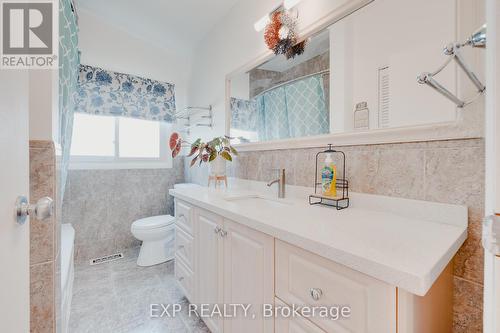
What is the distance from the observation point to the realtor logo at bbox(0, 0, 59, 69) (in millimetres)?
520

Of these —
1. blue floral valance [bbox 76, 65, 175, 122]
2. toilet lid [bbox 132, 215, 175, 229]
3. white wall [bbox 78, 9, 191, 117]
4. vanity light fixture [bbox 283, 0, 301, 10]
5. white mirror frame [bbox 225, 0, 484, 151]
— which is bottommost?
toilet lid [bbox 132, 215, 175, 229]

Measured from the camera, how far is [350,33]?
1176mm

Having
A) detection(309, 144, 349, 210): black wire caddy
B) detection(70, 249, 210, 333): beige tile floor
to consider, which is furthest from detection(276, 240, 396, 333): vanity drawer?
detection(70, 249, 210, 333): beige tile floor

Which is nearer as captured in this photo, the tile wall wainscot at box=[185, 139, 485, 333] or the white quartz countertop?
the white quartz countertop

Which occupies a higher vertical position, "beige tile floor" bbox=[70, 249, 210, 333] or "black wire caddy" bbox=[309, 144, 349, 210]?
"black wire caddy" bbox=[309, 144, 349, 210]

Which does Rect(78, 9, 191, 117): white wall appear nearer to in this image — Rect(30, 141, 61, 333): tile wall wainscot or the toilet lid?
the toilet lid

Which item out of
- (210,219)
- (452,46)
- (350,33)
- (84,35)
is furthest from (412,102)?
(84,35)

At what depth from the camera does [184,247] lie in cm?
158

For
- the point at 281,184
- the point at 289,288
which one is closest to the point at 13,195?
the point at 289,288

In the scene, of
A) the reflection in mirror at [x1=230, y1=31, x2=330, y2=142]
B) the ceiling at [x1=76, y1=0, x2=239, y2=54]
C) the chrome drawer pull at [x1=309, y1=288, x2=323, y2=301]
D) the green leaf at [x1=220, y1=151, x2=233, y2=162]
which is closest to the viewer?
the chrome drawer pull at [x1=309, y1=288, x2=323, y2=301]

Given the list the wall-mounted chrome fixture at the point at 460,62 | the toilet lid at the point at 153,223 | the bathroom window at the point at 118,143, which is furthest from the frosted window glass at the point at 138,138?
the wall-mounted chrome fixture at the point at 460,62

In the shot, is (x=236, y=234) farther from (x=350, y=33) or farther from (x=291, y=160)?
(x=350, y=33)

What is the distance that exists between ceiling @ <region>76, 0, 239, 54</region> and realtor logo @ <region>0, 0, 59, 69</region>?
1312 mm

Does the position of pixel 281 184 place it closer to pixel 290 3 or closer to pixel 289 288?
pixel 289 288
